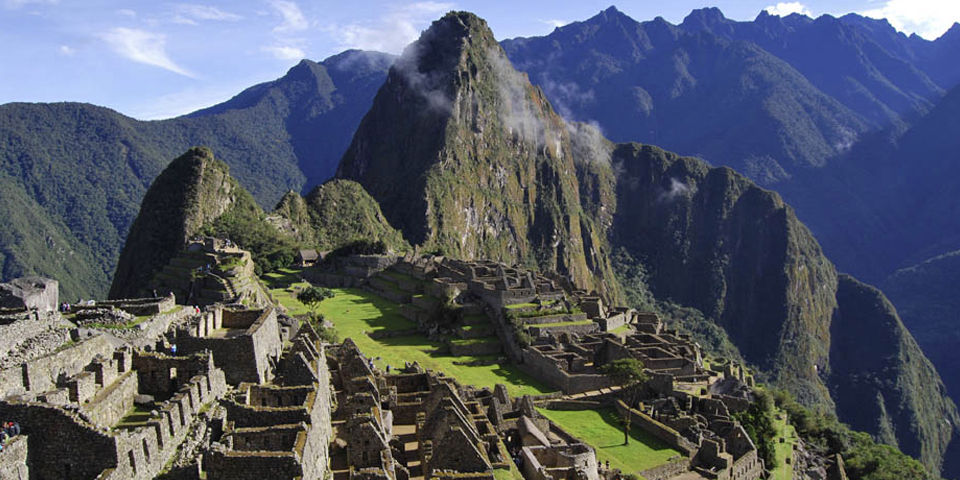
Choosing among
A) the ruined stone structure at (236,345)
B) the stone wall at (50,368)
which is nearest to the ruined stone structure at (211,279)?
the ruined stone structure at (236,345)

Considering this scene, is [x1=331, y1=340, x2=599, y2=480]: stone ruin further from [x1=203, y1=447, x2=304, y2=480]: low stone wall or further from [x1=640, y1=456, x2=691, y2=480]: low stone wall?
[x1=640, y1=456, x2=691, y2=480]: low stone wall

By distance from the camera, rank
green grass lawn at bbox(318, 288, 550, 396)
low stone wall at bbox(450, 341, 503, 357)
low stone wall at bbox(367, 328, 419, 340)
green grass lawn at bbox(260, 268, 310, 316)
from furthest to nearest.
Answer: green grass lawn at bbox(260, 268, 310, 316) < low stone wall at bbox(367, 328, 419, 340) < low stone wall at bbox(450, 341, 503, 357) < green grass lawn at bbox(318, 288, 550, 396)

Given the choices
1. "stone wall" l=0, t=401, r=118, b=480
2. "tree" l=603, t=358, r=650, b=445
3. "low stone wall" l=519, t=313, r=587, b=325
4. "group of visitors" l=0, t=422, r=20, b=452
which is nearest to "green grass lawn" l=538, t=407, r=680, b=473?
"tree" l=603, t=358, r=650, b=445

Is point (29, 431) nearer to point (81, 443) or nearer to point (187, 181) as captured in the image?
point (81, 443)

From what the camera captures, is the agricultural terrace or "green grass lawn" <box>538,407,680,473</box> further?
the agricultural terrace

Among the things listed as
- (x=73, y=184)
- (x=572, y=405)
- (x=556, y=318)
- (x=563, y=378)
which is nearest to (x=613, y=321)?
(x=556, y=318)

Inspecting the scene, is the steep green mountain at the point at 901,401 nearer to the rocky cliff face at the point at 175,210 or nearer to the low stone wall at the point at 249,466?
the rocky cliff face at the point at 175,210

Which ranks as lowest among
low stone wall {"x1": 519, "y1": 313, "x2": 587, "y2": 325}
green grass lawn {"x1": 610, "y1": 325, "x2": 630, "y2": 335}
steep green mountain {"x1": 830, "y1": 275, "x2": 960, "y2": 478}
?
steep green mountain {"x1": 830, "y1": 275, "x2": 960, "y2": 478}

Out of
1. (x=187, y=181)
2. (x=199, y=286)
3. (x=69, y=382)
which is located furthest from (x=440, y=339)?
(x=187, y=181)
